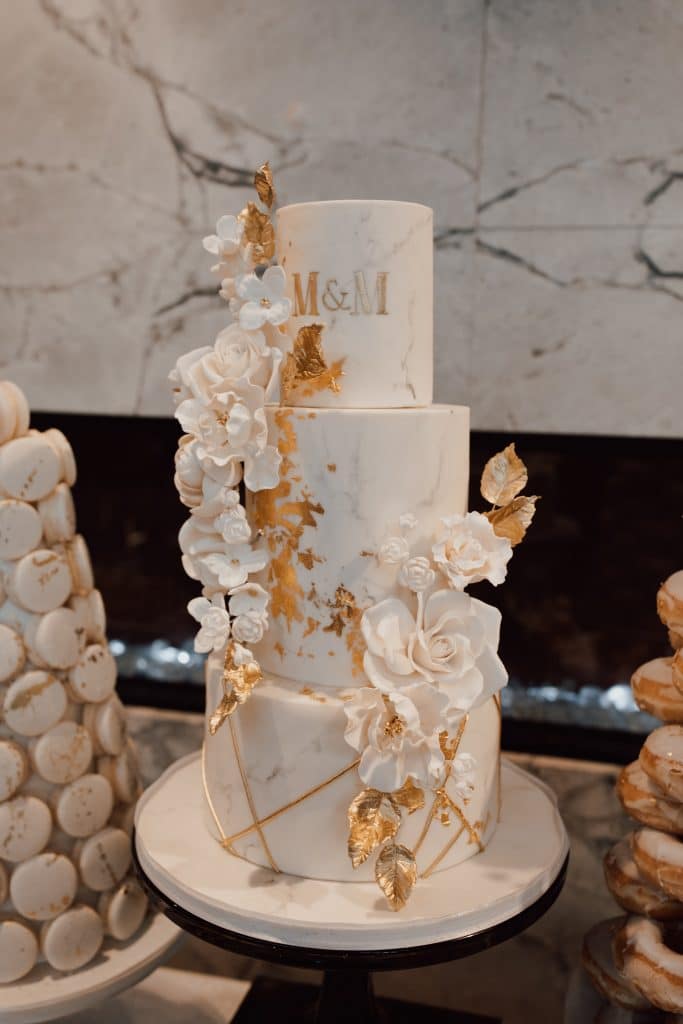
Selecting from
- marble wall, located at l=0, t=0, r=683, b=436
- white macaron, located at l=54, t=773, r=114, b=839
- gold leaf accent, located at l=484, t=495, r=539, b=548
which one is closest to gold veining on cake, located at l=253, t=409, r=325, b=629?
gold leaf accent, located at l=484, t=495, r=539, b=548

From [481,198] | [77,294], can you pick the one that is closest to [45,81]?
[77,294]

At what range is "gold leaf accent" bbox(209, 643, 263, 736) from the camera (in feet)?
3.18

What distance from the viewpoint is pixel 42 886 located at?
1167 millimetres

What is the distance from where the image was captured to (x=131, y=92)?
1.51 m

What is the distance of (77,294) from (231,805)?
1003mm

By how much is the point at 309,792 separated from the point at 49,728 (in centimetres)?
41

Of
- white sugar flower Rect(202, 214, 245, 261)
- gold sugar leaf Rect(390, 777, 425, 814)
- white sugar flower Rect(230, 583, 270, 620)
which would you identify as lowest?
gold sugar leaf Rect(390, 777, 425, 814)

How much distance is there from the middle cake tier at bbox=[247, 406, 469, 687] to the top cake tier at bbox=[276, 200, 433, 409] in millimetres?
49

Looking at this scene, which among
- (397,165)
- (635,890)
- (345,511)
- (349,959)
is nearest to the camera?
(349,959)

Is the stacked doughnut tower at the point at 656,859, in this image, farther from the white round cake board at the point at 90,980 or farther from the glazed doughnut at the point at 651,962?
the white round cake board at the point at 90,980

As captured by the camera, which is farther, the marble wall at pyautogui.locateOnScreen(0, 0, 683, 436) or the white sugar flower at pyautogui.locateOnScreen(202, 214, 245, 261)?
the marble wall at pyautogui.locateOnScreen(0, 0, 683, 436)

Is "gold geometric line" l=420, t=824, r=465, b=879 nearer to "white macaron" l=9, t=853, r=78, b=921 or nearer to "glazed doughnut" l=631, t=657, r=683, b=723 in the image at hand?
"glazed doughnut" l=631, t=657, r=683, b=723

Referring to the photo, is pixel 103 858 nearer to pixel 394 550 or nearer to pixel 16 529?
pixel 16 529

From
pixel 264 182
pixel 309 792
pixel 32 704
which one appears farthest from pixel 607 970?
pixel 264 182
